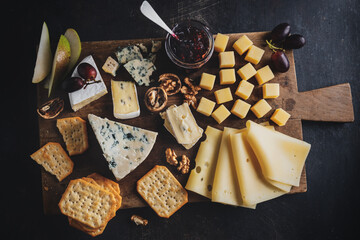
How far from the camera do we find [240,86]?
1822 mm

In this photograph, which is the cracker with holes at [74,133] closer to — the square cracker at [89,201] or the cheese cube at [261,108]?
the square cracker at [89,201]

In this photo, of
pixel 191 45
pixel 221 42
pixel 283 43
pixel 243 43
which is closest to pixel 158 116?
pixel 191 45

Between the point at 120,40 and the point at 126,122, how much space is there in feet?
1.87

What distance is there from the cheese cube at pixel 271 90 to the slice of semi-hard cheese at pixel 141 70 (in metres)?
Result: 0.77

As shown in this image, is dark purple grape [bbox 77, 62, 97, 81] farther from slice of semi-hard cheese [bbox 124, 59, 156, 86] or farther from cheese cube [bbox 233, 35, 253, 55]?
cheese cube [bbox 233, 35, 253, 55]

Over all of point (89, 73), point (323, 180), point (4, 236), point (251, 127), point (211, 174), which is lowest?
point (4, 236)

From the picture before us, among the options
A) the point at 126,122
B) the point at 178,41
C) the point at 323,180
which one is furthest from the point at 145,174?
the point at 323,180

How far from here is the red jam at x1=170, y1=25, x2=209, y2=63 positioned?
1.67 m

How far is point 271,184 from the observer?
1.78m

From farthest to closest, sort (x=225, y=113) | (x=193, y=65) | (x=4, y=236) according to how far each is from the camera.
→ (x=4, y=236)
(x=225, y=113)
(x=193, y=65)

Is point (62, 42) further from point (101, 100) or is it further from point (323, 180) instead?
point (323, 180)

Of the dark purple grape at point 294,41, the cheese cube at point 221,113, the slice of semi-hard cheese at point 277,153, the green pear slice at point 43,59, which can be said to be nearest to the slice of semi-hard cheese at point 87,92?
the green pear slice at point 43,59

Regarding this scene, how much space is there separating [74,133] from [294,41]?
63.3 inches

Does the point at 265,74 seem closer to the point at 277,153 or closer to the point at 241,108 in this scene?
the point at 241,108
